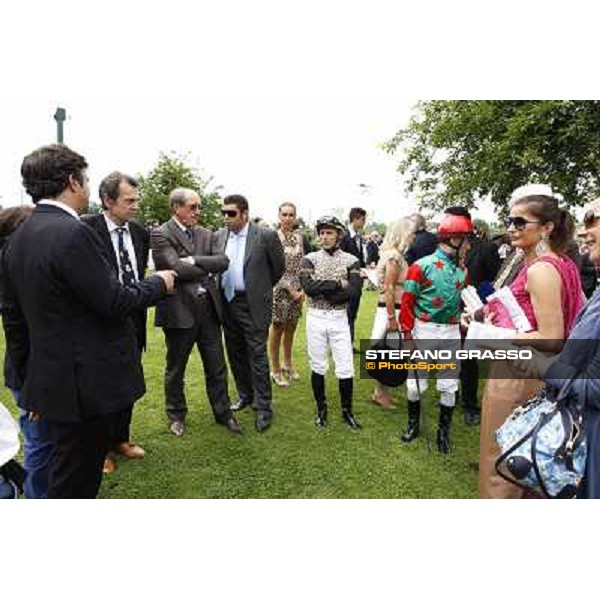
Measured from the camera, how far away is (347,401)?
14.7 feet

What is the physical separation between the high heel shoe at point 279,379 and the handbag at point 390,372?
1.20m

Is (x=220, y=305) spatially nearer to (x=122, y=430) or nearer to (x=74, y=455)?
(x=122, y=430)

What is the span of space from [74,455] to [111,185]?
1.85m

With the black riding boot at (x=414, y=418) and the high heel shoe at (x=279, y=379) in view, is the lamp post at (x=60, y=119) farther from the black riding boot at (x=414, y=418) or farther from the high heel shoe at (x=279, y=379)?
the black riding boot at (x=414, y=418)

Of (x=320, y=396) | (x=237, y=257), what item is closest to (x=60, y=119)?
(x=237, y=257)

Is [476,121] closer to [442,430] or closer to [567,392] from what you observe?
[442,430]

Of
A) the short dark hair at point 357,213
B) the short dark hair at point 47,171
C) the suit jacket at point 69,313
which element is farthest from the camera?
the short dark hair at point 357,213

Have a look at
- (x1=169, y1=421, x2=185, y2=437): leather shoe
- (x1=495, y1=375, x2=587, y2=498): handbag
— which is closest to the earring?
(x1=495, y1=375, x2=587, y2=498): handbag

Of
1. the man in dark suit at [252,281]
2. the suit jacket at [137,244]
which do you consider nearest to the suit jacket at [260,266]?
the man in dark suit at [252,281]

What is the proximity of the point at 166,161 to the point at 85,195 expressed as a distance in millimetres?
27418

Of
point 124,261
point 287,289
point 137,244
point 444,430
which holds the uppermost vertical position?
point 137,244

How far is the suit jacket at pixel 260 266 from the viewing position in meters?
4.39

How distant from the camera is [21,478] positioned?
6.55 ft

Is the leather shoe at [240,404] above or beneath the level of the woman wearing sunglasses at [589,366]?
beneath
